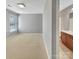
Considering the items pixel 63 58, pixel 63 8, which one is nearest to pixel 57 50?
pixel 63 58

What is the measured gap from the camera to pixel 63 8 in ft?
13.4

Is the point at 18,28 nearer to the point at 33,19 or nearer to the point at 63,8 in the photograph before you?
the point at 33,19

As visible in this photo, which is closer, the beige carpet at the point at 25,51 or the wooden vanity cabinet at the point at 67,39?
the wooden vanity cabinet at the point at 67,39

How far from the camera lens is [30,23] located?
1681 cm

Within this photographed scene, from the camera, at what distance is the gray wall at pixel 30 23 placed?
54.5ft

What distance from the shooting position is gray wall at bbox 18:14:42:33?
16609 mm

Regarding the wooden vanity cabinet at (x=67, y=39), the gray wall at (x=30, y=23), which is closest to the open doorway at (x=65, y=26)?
the wooden vanity cabinet at (x=67, y=39)

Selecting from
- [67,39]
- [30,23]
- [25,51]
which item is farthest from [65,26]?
[30,23]

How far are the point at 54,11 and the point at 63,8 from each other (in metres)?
0.90

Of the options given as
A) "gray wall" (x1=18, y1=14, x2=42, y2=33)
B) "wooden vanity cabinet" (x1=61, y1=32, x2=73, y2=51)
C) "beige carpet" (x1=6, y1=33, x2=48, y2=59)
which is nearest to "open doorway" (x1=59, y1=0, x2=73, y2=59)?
"wooden vanity cabinet" (x1=61, y1=32, x2=73, y2=51)

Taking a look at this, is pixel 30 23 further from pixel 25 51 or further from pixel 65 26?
pixel 65 26

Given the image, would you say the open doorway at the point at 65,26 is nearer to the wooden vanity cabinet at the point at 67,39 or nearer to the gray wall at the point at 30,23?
the wooden vanity cabinet at the point at 67,39
